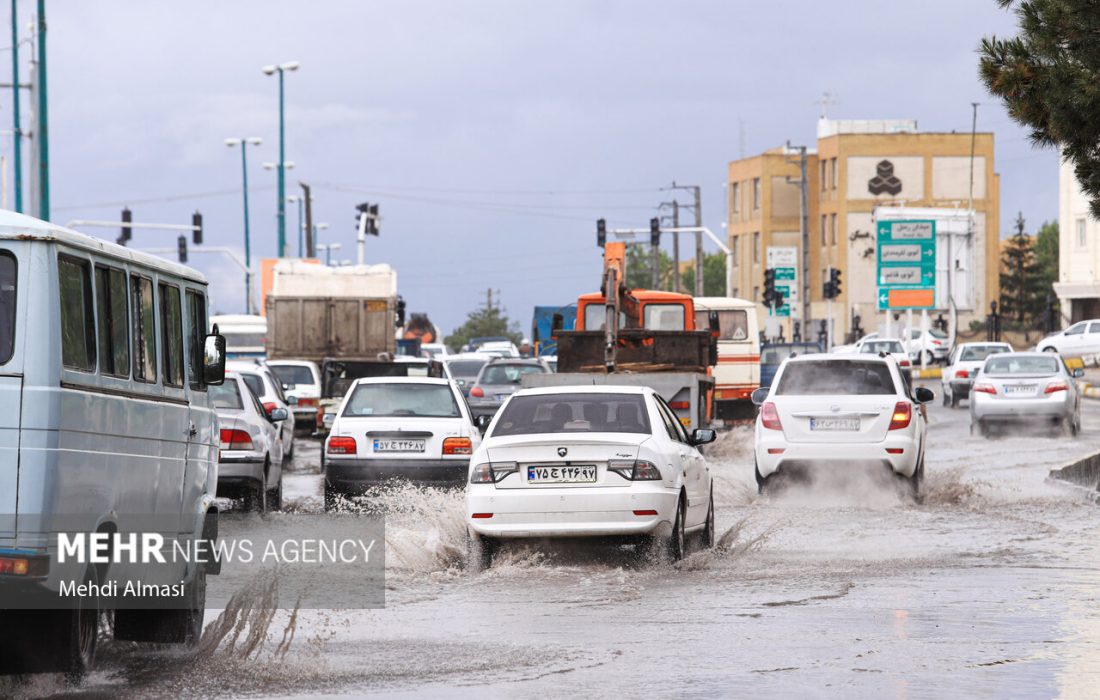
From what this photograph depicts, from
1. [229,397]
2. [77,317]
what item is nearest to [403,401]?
[229,397]

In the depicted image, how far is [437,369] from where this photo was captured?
37750 mm

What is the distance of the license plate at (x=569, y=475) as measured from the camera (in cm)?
1390

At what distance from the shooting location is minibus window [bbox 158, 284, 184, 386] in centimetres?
965

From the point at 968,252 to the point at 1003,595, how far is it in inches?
3512

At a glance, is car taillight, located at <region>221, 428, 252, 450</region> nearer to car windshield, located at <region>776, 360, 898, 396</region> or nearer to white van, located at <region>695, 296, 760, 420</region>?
car windshield, located at <region>776, 360, 898, 396</region>

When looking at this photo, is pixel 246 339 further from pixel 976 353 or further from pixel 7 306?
pixel 7 306

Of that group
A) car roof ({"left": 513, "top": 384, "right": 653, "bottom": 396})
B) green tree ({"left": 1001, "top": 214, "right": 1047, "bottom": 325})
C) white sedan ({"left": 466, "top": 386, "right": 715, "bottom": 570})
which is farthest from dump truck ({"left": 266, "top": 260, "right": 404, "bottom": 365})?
green tree ({"left": 1001, "top": 214, "right": 1047, "bottom": 325})

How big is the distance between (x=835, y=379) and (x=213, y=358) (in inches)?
460

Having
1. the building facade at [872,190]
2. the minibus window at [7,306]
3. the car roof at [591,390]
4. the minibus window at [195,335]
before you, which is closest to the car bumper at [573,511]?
the car roof at [591,390]

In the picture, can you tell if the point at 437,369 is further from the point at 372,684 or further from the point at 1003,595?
the point at 372,684

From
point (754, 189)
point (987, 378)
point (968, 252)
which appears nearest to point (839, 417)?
point (987, 378)

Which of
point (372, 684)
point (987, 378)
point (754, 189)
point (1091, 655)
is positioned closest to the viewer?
point (372, 684)

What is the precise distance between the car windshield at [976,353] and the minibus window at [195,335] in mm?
43499

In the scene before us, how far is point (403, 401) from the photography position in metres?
21.4
